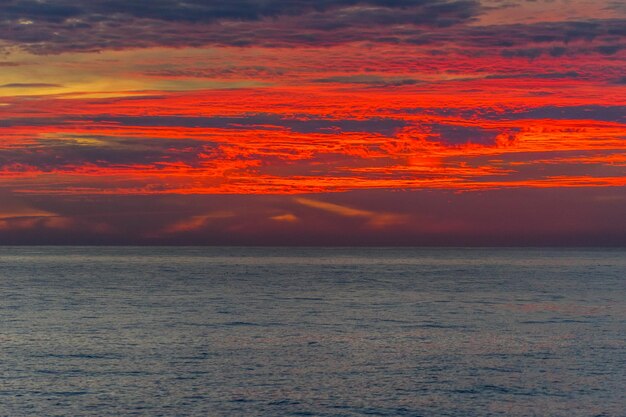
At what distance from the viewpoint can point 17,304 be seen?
88625 millimetres

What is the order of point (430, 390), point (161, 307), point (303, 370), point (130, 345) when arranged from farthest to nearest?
point (161, 307) → point (130, 345) → point (303, 370) → point (430, 390)

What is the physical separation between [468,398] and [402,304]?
5094 cm

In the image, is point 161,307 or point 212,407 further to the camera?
point 161,307

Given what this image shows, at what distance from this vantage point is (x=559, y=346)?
185ft

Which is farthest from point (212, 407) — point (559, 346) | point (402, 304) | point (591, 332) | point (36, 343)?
point (402, 304)

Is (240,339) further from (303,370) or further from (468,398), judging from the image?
(468,398)

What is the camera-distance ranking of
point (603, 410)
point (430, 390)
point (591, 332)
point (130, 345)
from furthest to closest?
point (591, 332)
point (130, 345)
point (430, 390)
point (603, 410)

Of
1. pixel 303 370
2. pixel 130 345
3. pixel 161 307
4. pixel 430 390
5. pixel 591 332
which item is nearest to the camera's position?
pixel 430 390

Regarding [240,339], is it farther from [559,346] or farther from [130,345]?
[559,346]

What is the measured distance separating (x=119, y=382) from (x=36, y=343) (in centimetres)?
1586

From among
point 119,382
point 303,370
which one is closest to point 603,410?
point 303,370

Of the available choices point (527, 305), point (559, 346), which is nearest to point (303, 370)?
point (559, 346)

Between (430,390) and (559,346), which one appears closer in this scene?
(430,390)

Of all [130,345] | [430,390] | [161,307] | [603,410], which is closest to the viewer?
[603,410]
